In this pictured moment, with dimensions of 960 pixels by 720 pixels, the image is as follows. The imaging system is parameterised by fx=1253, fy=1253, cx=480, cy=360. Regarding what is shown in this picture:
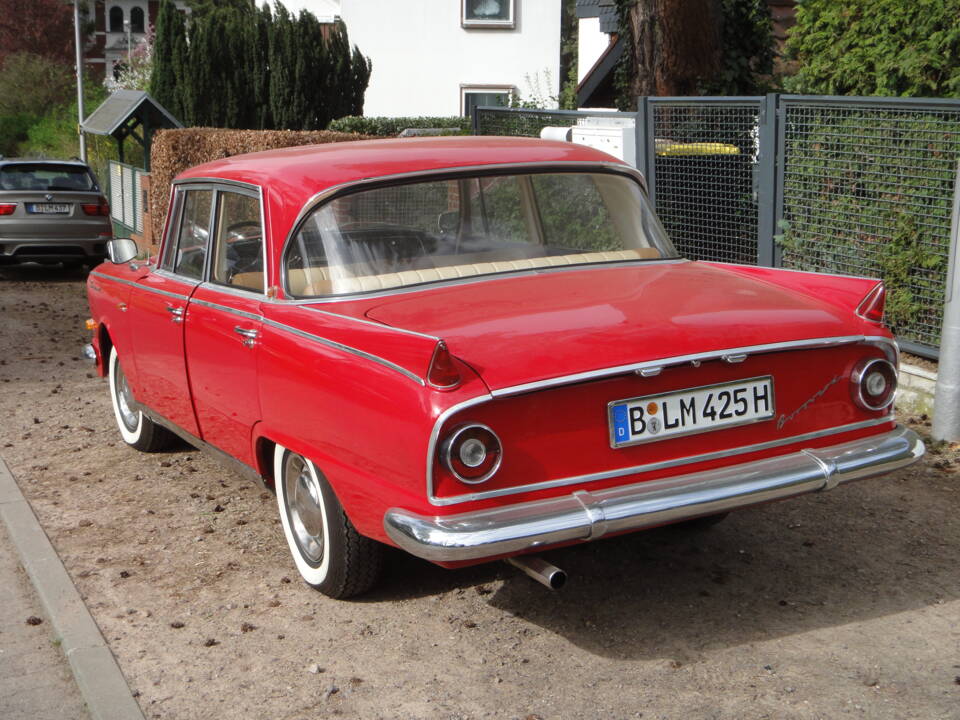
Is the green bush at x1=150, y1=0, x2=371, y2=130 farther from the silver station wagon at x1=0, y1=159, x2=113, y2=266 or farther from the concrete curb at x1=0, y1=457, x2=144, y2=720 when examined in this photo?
the concrete curb at x1=0, y1=457, x2=144, y2=720

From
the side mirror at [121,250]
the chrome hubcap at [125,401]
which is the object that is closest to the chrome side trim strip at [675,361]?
the side mirror at [121,250]

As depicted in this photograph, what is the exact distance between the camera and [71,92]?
190 feet

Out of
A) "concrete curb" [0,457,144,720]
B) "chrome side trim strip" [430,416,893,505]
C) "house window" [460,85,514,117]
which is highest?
"house window" [460,85,514,117]

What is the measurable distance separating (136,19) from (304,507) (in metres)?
83.5

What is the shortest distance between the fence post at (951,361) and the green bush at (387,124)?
73.6 feet

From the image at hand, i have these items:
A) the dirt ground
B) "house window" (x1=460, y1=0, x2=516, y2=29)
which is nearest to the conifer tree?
"house window" (x1=460, y1=0, x2=516, y2=29)

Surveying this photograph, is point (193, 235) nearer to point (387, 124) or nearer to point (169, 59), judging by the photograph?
point (169, 59)

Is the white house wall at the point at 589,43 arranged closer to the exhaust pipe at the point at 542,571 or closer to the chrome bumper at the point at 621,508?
the chrome bumper at the point at 621,508

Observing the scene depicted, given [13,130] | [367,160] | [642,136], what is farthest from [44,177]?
[13,130]

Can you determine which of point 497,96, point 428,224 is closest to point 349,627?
point 428,224

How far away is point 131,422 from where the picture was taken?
7.55m

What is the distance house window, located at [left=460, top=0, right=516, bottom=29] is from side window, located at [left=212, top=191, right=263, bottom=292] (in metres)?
29.8

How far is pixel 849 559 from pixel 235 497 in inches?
121

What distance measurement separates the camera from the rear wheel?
7.29m
